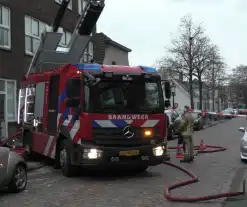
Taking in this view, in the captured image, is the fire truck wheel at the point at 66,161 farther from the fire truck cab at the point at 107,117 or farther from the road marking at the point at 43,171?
the road marking at the point at 43,171

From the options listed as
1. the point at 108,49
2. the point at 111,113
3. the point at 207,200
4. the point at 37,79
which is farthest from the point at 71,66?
the point at 108,49

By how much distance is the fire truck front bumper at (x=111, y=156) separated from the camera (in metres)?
9.70

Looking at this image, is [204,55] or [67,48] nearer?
[67,48]

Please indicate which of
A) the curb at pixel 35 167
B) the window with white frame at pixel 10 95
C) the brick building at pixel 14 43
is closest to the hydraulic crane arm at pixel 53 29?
the brick building at pixel 14 43

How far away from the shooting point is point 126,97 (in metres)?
10.2

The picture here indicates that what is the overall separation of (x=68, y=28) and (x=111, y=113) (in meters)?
16.1

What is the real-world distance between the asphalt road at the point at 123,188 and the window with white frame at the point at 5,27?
28.8 ft

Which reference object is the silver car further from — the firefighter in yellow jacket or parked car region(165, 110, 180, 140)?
parked car region(165, 110, 180, 140)

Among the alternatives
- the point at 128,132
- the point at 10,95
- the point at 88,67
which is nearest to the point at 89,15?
the point at 88,67

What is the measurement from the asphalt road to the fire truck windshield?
171cm

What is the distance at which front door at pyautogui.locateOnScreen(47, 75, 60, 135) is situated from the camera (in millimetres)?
11102

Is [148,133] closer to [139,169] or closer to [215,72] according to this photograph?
[139,169]

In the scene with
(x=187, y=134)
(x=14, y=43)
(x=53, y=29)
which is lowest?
(x=187, y=134)

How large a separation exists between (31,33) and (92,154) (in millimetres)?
12906
